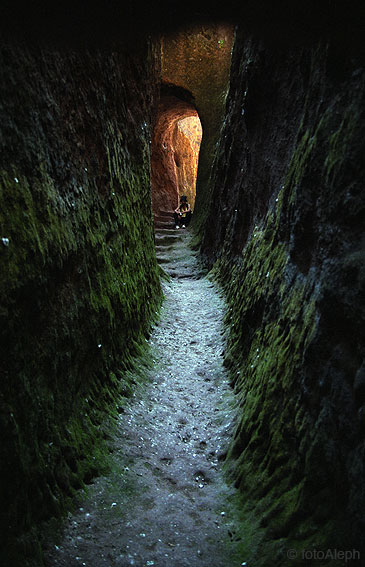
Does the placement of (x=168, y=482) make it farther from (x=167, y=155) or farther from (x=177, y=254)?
(x=167, y=155)

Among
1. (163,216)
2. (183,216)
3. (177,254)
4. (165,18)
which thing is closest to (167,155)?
(163,216)

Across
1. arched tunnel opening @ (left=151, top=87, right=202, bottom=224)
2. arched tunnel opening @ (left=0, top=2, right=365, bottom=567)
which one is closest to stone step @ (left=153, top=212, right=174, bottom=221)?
arched tunnel opening @ (left=151, top=87, right=202, bottom=224)

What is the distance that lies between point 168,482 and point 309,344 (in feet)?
7.43

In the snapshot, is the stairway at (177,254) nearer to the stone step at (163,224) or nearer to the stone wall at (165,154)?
the stone step at (163,224)

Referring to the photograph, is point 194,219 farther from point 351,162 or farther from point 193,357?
point 351,162

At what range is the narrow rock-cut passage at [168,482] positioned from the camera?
3.06 m

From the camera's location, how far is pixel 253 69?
8.32 metres

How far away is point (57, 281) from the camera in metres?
3.91

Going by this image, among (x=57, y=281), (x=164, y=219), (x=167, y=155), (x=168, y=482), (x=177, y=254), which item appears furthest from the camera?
(x=167, y=155)

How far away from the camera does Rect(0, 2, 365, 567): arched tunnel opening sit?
250 cm

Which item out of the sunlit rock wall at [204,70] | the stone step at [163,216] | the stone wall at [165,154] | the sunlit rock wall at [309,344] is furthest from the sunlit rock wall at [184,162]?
the sunlit rock wall at [309,344]

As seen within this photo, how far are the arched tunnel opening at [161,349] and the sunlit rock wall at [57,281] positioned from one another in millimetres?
24

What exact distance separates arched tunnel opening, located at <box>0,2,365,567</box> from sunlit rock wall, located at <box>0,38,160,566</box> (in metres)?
0.02

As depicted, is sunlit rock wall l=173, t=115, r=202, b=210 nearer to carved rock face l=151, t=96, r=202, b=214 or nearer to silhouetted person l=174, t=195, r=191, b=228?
carved rock face l=151, t=96, r=202, b=214
